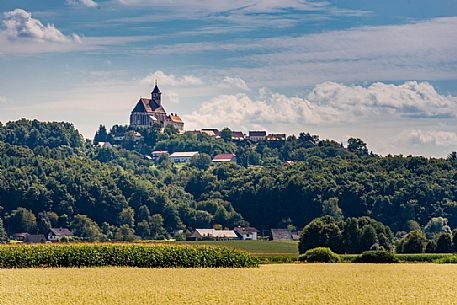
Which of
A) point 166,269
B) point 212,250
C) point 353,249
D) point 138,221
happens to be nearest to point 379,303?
point 166,269

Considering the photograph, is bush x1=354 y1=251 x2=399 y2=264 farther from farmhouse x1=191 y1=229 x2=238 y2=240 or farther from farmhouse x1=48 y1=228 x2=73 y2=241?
farmhouse x1=191 y1=229 x2=238 y2=240

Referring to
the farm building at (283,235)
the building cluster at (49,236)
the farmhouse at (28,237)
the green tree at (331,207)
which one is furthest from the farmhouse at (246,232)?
the farmhouse at (28,237)

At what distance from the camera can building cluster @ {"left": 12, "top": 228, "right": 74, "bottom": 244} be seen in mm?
170863

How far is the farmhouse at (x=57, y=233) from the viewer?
6875 inches

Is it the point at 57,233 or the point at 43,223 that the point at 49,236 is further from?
the point at 43,223

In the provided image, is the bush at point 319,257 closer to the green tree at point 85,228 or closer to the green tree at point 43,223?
the green tree at point 85,228

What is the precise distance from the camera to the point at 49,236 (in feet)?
580

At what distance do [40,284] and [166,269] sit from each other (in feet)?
49.9

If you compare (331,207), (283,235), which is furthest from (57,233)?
(331,207)

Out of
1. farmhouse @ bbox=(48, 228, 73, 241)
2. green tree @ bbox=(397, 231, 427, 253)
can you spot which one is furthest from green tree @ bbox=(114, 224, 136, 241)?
green tree @ bbox=(397, 231, 427, 253)

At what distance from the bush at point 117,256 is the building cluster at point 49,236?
3984 inches

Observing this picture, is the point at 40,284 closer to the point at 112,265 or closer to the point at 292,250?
the point at 112,265

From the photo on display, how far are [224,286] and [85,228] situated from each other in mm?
131614

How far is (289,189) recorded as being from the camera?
7776 inches
